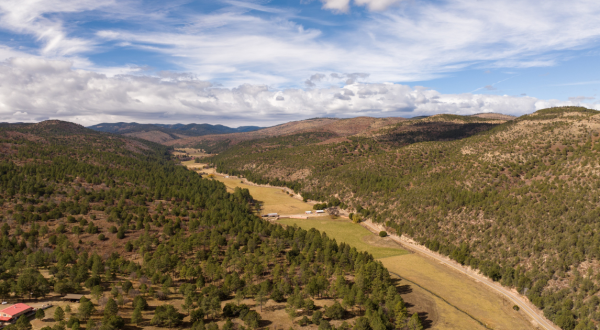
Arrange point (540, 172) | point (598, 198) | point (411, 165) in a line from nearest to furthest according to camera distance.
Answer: point (598, 198), point (540, 172), point (411, 165)

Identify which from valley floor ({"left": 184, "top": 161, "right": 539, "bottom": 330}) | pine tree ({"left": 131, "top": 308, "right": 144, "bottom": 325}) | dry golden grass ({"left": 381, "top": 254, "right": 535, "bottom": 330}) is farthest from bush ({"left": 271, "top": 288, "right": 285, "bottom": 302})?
dry golden grass ({"left": 381, "top": 254, "right": 535, "bottom": 330})

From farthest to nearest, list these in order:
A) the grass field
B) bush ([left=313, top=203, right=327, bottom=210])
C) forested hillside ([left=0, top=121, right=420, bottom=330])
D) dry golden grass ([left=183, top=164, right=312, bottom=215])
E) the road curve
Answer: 1. dry golden grass ([left=183, top=164, right=312, bottom=215])
2. bush ([left=313, top=203, right=327, bottom=210])
3. the grass field
4. the road curve
5. forested hillside ([left=0, top=121, right=420, bottom=330])

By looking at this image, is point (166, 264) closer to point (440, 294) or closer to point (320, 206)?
point (440, 294)

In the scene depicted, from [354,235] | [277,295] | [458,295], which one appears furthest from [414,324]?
[354,235]

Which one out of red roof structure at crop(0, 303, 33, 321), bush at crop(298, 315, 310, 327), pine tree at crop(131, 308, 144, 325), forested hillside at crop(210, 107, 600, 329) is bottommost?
bush at crop(298, 315, 310, 327)

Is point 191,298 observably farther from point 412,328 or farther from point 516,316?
point 516,316

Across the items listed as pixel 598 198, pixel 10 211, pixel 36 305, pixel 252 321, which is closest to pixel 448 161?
pixel 598 198

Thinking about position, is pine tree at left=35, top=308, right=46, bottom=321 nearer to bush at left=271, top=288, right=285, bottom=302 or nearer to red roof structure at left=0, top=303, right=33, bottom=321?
red roof structure at left=0, top=303, right=33, bottom=321
